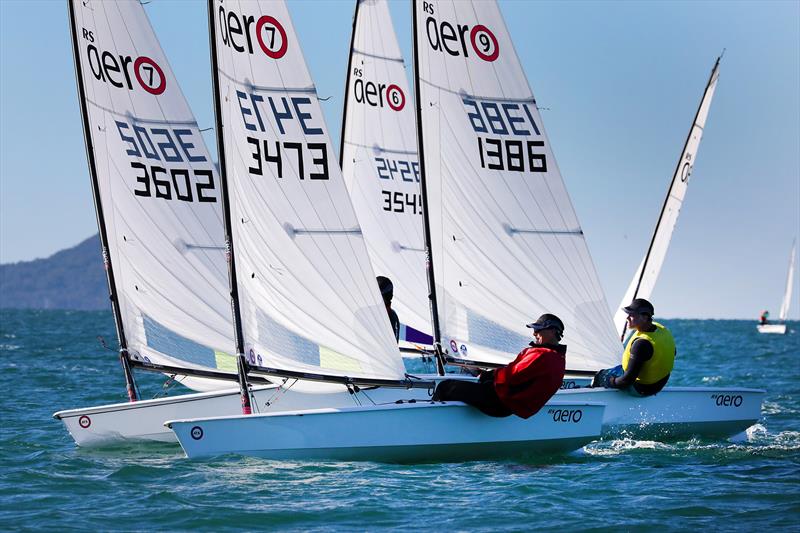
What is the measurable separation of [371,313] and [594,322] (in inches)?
123

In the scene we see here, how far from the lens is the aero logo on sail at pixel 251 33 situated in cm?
1100

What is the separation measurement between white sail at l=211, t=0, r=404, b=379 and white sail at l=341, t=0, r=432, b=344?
505cm

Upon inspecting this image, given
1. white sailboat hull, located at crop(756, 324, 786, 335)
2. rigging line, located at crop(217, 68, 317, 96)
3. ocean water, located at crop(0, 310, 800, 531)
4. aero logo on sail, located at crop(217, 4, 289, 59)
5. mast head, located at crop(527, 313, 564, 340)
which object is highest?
aero logo on sail, located at crop(217, 4, 289, 59)

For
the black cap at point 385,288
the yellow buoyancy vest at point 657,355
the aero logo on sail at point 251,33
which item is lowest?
the yellow buoyancy vest at point 657,355

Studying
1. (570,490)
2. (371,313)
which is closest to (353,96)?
(371,313)

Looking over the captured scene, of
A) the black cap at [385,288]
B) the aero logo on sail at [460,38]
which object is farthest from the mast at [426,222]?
the black cap at [385,288]

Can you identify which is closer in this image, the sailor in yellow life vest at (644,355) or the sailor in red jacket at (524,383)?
the sailor in red jacket at (524,383)

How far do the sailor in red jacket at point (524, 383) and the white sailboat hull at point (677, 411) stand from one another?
1655 mm

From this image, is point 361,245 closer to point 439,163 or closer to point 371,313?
point 371,313

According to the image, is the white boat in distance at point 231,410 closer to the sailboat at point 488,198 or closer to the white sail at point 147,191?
the white sail at point 147,191

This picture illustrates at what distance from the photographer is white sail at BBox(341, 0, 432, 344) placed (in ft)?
53.5

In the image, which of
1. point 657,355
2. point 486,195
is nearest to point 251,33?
point 486,195

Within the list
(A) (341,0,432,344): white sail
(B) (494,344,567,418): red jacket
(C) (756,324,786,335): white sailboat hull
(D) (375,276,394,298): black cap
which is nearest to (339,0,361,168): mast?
(A) (341,0,432,344): white sail

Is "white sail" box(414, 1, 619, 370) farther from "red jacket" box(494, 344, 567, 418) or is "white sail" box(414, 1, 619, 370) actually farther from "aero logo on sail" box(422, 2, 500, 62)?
"red jacket" box(494, 344, 567, 418)
